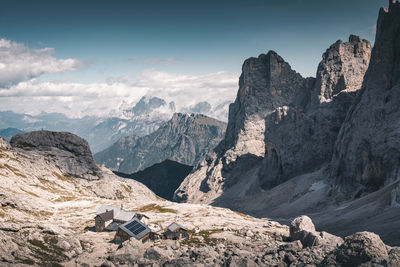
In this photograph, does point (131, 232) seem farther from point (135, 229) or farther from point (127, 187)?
point (127, 187)

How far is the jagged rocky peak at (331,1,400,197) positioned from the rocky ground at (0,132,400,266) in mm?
66177

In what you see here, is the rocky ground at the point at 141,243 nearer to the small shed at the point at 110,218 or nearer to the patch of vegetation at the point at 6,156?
the patch of vegetation at the point at 6,156

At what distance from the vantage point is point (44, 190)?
133375mm

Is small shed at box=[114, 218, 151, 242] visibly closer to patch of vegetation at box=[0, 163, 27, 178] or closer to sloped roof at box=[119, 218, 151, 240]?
sloped roof at box=[119, 218, 151, 240]

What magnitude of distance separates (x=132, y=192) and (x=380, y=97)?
480ft

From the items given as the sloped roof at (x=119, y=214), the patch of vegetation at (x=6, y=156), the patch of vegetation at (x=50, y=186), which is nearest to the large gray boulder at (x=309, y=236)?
the sloped roof at (x=119, y=214)

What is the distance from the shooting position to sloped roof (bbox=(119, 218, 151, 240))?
70088mm

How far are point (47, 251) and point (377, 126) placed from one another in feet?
468

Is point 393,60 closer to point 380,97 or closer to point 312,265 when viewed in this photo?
point 380,97

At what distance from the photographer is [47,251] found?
55375 mm

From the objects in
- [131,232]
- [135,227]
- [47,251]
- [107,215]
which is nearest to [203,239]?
[135,227]

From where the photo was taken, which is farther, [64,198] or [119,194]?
[119,194]

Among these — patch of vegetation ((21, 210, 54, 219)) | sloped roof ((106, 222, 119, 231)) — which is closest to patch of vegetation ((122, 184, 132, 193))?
patch of vegetation ((21, 210, 54, 219))

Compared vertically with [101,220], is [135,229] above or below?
below
